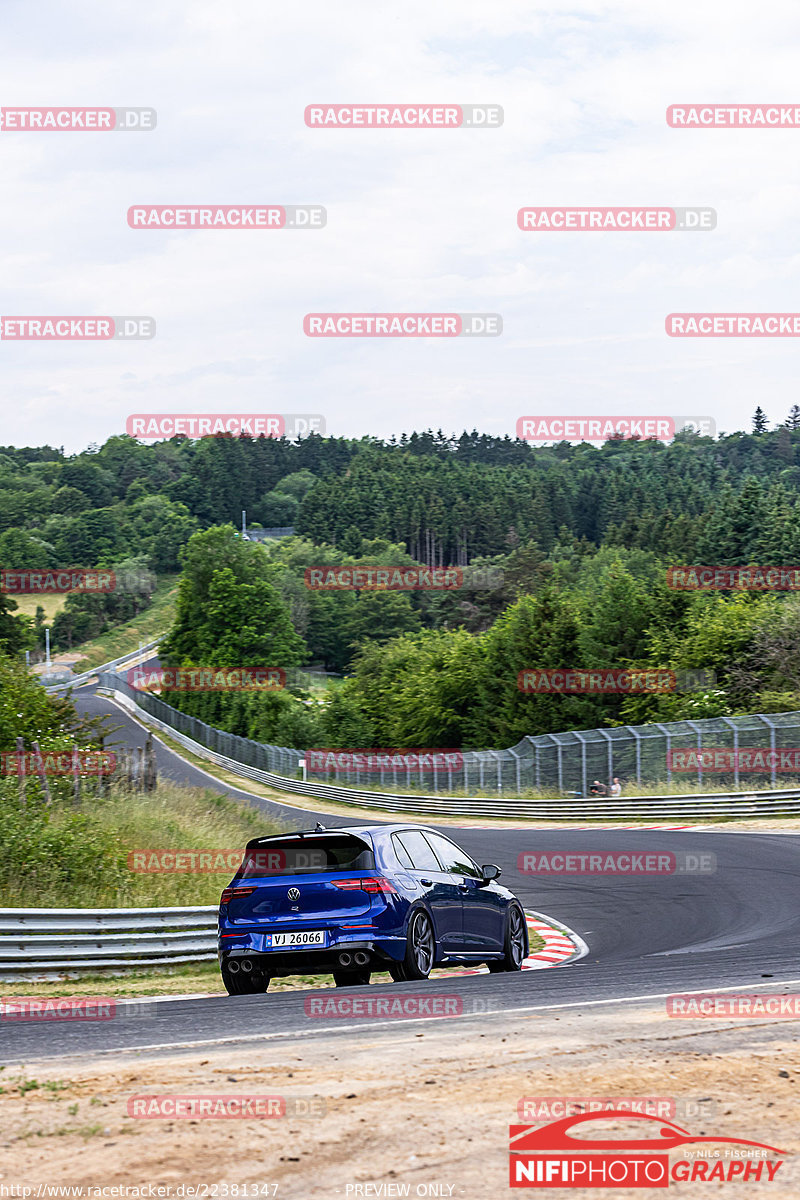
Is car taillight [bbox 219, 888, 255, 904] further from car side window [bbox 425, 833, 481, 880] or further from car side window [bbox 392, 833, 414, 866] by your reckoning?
car side window [bbox 425, 833, 481, 880]

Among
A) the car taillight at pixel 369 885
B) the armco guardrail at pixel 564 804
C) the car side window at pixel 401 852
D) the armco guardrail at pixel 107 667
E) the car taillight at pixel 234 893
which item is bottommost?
the armco guardrail at pixel 564 804

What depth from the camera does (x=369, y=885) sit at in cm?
1034

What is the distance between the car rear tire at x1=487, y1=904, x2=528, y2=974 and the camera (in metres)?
12.7

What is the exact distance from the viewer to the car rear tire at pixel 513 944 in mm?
12656

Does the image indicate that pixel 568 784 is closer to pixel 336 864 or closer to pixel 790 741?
pixel 790 741

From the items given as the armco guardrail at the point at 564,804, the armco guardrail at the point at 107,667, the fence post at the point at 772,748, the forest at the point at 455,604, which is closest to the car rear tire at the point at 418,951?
the armco guardrail at the point at 564,804

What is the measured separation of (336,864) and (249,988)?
1341mm

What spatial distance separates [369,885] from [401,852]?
795 mm

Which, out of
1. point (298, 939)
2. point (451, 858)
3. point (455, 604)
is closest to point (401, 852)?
point (451, 858)

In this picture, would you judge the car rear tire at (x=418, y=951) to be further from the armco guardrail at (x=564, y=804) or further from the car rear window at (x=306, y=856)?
the armco guardrail at (x=564, y=804)

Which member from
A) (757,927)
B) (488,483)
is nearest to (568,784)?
(757,927)

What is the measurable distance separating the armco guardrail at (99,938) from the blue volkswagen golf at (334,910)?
237cm

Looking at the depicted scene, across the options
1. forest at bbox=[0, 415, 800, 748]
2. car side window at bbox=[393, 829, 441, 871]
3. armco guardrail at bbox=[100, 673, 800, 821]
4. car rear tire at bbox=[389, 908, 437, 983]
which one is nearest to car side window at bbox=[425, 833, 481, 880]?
car side window at bbox=[393, 829, 441, 871]

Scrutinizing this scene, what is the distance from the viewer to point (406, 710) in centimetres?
7894
